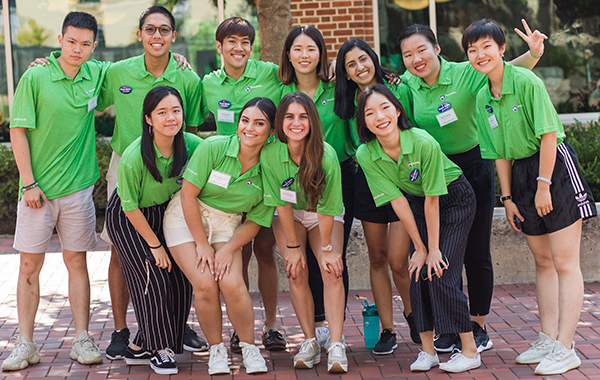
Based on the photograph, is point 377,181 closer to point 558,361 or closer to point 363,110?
point 363,110

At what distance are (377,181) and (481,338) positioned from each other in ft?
4.05

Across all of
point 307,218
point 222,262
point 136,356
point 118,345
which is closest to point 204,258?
point 222,262

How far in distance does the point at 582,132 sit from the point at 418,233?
16.0 feet

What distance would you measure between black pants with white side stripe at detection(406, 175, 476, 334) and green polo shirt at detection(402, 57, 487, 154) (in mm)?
337

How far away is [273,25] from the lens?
657 centimetres

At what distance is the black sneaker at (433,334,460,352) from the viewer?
167 inches

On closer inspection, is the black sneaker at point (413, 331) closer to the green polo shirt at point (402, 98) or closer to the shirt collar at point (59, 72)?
the green polo shirt at point (402, 98)

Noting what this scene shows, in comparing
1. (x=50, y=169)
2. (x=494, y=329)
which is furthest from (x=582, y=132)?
(x=50, y=169)

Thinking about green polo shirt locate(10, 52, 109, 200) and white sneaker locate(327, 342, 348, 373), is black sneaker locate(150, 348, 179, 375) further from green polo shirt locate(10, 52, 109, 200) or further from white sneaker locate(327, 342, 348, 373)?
green polo shirt locate(10, 52, 109, 200)

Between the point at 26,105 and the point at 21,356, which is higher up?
the point at 26,105

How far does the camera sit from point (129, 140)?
4422mm

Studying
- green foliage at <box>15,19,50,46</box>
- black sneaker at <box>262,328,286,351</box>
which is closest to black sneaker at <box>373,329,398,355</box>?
black sneaker at <box>262,328,286,351</box>

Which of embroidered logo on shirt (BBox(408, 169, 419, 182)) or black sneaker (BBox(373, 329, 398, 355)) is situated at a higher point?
embroidered logo on shirt (BBox(408, 169, 419, 182))

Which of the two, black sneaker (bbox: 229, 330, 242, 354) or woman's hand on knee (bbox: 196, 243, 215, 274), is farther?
black sneaker (bbox: 229, 330, 242, 354)
